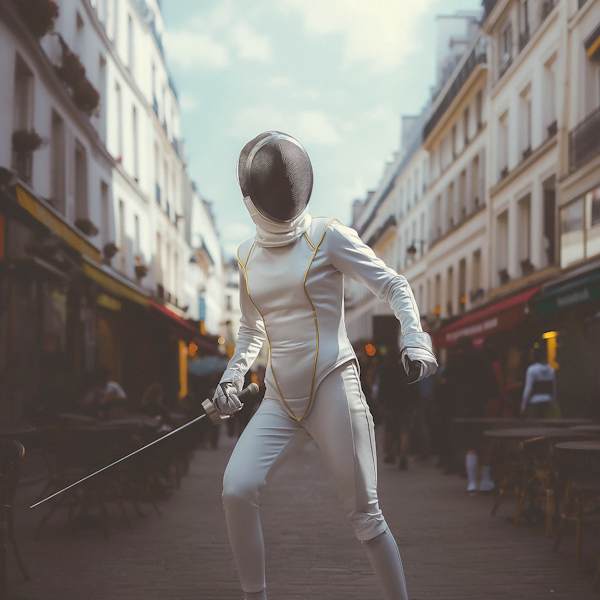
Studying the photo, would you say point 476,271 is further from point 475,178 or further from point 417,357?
point 417,357

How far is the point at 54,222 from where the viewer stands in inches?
482

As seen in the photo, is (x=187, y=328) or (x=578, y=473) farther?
(x=187, y=328)

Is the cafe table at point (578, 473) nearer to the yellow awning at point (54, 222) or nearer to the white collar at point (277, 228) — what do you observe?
the white collar at point (277, 228)

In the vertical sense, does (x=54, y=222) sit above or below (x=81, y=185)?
below

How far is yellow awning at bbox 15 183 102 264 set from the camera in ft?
34.5

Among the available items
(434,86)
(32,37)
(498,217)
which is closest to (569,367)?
(498,217)

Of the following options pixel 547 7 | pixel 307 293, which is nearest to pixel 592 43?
pixel 547 7

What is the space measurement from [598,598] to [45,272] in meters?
9.97

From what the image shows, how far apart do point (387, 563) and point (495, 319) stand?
14838 millimetres

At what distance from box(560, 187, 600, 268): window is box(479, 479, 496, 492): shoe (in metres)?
7.07

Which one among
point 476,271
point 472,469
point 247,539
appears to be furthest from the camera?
point 476,271

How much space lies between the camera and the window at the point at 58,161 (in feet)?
51.3

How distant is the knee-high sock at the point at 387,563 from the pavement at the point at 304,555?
135 cm

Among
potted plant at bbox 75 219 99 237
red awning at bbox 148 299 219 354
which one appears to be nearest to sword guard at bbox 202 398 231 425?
potted plant at bbox 75 219 99 237
